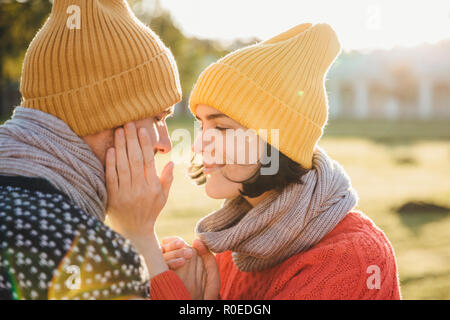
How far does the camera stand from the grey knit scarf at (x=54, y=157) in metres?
2.03

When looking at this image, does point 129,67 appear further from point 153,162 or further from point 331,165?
point 331,165

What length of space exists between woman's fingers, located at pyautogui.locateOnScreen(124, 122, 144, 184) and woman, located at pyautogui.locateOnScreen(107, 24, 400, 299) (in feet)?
1.69

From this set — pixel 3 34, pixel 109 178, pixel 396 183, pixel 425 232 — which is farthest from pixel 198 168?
pixel 3 34

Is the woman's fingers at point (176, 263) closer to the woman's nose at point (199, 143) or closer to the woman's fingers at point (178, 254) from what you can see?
the woman's fingers at point (178, 254)

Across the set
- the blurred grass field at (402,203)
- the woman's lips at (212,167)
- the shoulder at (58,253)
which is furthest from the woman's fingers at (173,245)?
the blurred grass field at (402,203)

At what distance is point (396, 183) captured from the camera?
1245 centimetres

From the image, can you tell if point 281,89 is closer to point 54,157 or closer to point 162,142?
point 162,142

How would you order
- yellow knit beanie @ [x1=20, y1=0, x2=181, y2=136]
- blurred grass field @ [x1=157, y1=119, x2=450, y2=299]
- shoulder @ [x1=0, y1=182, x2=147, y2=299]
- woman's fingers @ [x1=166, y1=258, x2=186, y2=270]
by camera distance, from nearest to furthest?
shoulder @ [x1=0, y1=182, x2=147, y2=299]
yellow knit beanie @ [x1=20, y1=0, x2=181, y2=136]
woman's fingers @ [x1=166, y1=258, x2=186, y2=270]
blurred grass field @ [x1=157, y1=119, x2=450, y2=299]

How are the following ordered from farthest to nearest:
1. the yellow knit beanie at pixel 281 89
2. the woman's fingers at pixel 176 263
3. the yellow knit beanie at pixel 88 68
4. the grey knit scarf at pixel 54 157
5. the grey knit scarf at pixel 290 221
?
1. the yellow knit beanie at pixel 281 89
2. the woman's fingers at pixel 176 263
3. the grey knit scarf at pixel 290 221
4. the yellow knit beanie at pixel 88 68
5. the grey knit scarf at pixel 54 157

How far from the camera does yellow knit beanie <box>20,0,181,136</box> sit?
2.39 m

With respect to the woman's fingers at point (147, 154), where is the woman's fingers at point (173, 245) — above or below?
below

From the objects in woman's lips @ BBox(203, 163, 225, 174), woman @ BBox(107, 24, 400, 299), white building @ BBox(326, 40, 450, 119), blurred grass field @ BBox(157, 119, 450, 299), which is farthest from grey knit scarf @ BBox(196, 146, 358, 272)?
white building @ BBox(326, 40, 450, 119)

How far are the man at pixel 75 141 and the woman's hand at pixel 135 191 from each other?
0.21 ft

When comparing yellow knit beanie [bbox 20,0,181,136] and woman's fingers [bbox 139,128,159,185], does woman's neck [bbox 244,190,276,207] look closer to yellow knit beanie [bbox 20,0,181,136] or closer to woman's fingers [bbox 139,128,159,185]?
woman's fingers [bbox 139,128,159,185]
